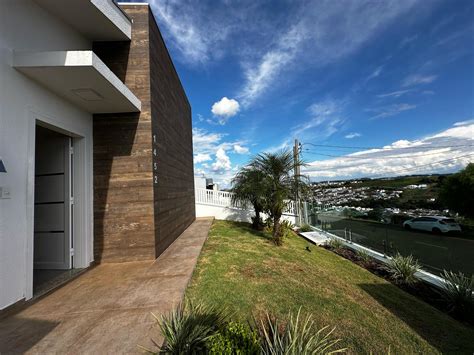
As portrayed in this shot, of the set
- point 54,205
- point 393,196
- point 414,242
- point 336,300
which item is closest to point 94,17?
point 54,205

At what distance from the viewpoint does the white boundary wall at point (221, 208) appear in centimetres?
1255

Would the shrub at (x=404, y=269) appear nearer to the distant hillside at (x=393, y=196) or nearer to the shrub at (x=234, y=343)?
the distant hillside at (x=393, y=196)

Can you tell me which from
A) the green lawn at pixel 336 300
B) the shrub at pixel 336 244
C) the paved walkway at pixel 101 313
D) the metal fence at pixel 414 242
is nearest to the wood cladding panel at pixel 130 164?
the paved walkway at pixel 101 313

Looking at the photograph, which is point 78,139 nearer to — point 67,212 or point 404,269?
point 67,212

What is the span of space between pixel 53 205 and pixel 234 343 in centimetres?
444

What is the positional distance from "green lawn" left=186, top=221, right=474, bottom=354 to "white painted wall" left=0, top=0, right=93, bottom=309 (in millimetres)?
2244

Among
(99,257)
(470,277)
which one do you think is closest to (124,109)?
(99,257)

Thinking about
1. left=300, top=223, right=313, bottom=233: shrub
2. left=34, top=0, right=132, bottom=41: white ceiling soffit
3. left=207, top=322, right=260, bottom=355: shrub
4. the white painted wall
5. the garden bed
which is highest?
left=34, top=0, right=132, bottom=41: white ceiling soffit

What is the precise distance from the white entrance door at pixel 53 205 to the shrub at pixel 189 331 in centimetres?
332

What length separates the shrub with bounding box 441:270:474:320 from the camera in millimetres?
3498

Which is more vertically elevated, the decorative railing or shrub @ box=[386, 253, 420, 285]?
the decorative railing

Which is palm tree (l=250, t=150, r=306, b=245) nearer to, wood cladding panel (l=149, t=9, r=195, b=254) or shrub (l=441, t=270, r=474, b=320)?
wood cladding panel (l=149, t=9, r=195, b=254)

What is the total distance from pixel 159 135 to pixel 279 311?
4547 mm

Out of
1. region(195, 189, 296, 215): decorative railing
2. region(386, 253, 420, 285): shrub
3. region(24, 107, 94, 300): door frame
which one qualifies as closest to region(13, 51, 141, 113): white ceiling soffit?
region(24, 107, 94, 300): door frame
